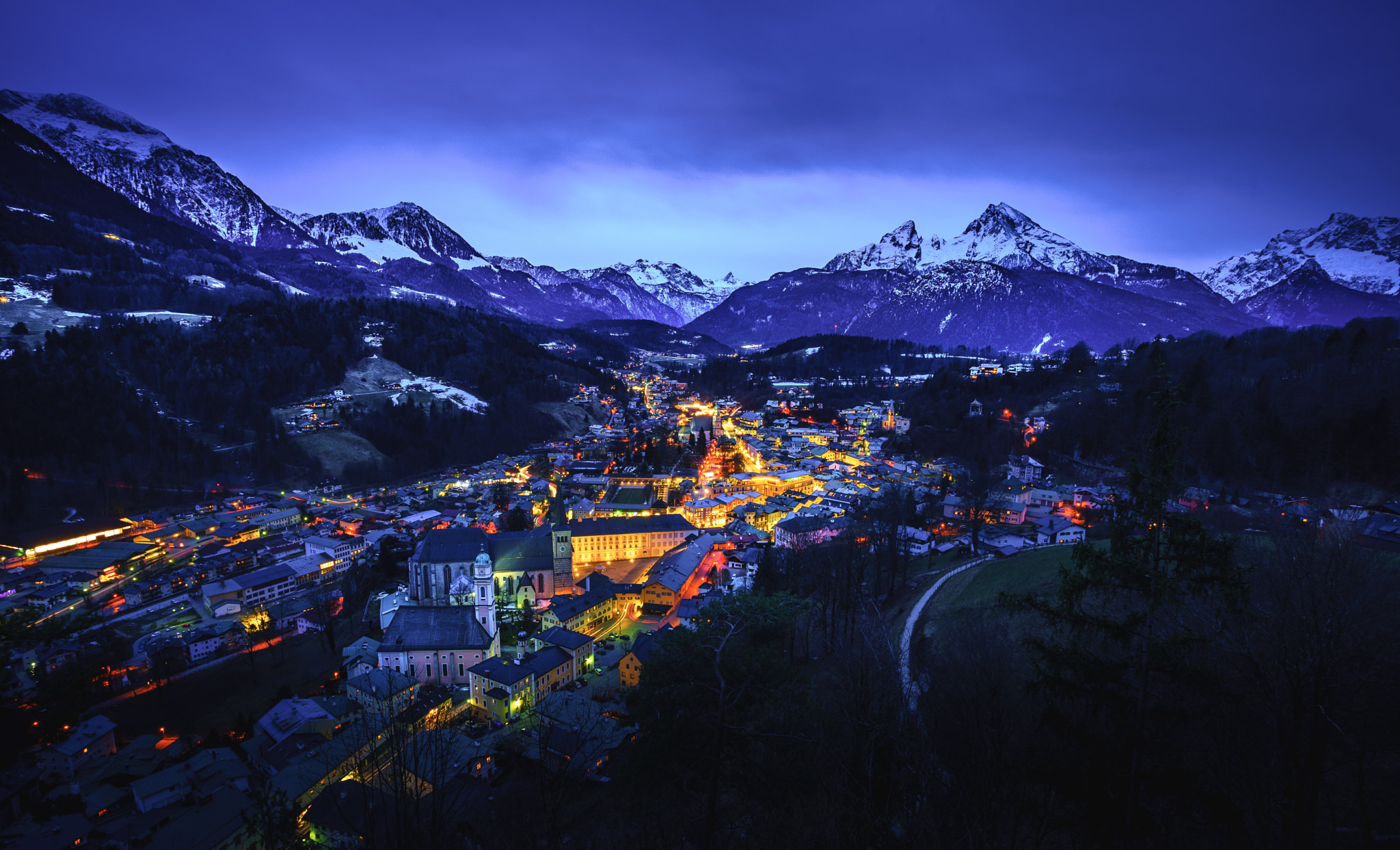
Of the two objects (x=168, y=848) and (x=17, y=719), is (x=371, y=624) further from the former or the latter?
(x=168, y=848)

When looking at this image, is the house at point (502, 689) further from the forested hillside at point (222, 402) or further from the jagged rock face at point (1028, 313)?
the jagged rock face at point (1028, 313)

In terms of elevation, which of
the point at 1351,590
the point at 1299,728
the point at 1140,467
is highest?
the point at 1140,467

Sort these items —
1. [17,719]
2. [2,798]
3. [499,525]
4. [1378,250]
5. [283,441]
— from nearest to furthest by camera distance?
1. [2,798]
2. [17,719]
3. [499,525]
4. [283,441]
5. [1378,250]

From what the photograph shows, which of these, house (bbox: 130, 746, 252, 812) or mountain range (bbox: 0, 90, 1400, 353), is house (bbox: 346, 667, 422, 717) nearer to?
house (bbox: 130, 746, 252, 812)

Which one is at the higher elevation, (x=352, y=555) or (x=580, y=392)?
(x=580, y=392)

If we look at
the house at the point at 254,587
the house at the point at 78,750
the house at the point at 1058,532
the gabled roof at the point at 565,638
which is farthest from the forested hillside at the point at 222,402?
the house at the point at 1058,532

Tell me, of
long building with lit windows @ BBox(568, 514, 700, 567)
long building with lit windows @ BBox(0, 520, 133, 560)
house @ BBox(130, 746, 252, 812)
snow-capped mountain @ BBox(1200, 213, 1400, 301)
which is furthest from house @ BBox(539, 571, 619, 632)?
snow-capped mountain @ BBox(1200, 213, 1400, 301)

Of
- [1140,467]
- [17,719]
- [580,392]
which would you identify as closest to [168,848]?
[17,719]
